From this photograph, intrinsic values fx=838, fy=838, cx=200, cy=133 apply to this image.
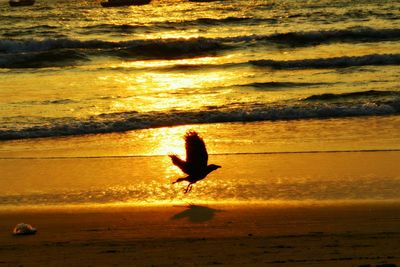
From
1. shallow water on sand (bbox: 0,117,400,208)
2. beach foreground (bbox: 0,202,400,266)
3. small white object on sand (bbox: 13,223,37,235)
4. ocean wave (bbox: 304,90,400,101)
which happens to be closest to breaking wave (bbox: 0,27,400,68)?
ocean wave (bbox: 304,90,400,101)

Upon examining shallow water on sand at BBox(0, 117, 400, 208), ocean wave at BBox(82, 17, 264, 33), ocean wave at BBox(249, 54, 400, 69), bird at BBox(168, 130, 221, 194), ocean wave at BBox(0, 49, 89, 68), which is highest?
bird at BBox(168, 130, 221, 194)

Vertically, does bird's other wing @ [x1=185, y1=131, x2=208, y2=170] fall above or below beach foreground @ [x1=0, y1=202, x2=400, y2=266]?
above

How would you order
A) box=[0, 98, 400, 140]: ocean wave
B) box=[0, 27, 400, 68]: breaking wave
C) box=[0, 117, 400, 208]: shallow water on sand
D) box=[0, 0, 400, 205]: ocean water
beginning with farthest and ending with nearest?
1. box=[0, 27, 400, 68]: breaking wave
2. box=[0, 98, 400, 140]: ocean wave
3. box=[0, 0, 400, 205]: ocean water
4. box=[0, 117, 400, 208]: shallow water on sand

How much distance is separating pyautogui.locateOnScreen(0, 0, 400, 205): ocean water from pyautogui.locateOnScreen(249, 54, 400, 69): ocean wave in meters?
0.05

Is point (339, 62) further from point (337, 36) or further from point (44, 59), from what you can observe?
point (44, 59)

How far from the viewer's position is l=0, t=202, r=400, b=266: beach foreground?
5.25 m

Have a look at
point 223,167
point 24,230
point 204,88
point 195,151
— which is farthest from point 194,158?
point 204,88

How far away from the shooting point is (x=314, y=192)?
7281mm

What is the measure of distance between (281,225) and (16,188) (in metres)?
2.83

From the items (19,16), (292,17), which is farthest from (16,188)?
(19,16)

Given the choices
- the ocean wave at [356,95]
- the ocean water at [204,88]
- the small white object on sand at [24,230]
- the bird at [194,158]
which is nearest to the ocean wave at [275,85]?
the ocean water at [204,88]

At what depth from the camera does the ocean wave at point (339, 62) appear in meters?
18.1

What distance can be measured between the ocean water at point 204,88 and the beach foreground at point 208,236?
54cm

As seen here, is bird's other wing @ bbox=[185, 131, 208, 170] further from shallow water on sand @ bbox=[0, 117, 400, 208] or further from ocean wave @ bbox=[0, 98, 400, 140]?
ocean wave @ bbox=[0, 98, 400, 140]
